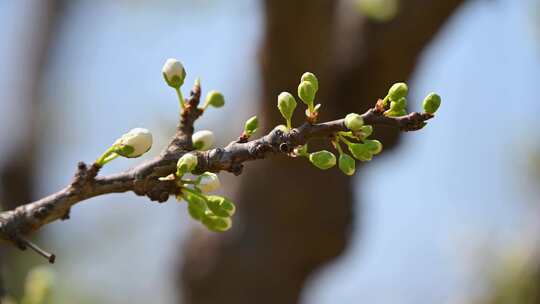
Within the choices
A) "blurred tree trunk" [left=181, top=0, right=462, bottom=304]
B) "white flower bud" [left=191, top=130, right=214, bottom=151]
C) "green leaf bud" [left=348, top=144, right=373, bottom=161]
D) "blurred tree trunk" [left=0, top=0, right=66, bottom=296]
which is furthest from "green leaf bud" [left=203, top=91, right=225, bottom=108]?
"blurred tree trunk" [left=0, top=0, right=66, bottom=296]

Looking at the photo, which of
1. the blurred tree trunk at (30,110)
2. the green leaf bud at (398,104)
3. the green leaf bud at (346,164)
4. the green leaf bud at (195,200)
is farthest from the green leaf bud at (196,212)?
the blurred tree trunk at (30,110)

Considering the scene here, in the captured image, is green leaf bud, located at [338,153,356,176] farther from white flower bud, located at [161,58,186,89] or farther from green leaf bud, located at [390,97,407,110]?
white flower bud, located at [161,58,186,89]

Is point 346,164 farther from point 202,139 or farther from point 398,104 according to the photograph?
point 202,139

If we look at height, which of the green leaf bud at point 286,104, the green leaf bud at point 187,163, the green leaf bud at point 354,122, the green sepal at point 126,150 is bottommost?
the green sepal at point 126,150

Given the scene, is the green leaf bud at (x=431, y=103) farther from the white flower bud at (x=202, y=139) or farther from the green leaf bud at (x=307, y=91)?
the white flower bud at (x=202, y=139)

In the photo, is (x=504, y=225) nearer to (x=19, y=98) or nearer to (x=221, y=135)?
(x=221, y=135)

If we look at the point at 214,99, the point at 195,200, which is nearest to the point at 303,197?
the point at 214,99
